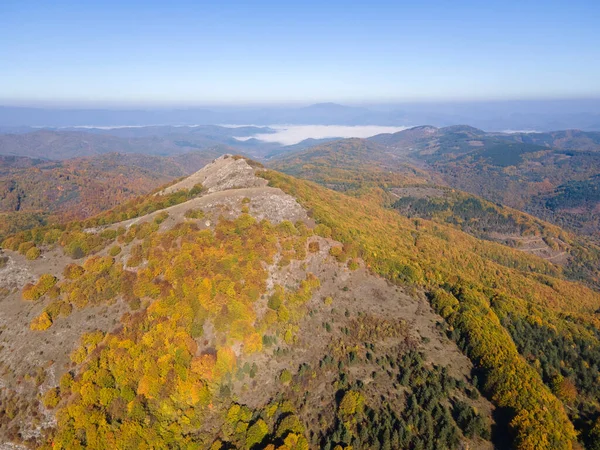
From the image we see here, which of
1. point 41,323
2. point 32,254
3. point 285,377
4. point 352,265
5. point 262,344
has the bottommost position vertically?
point 285,377

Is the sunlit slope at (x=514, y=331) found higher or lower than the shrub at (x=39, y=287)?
lower

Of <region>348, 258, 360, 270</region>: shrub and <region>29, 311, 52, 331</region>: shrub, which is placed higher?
<region>348, 258, 360, 270</region>: shrub

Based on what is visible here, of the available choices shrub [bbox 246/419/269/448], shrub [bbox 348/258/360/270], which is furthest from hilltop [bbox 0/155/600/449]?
shrub [bbox 348/258/360/270]

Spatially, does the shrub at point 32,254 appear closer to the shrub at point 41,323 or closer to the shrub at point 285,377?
the shrub at point 41,323

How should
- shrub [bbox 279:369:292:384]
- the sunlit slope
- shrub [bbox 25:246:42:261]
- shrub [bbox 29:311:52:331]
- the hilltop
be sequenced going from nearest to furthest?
the hilltop → the sunlit slope → shrub [bbox 279:369:292:384] → shrub [bbox 29:311:52:331] → shrub [bbox 25:246:42:261]

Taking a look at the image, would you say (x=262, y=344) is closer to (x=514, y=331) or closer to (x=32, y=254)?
(x=32, y=254)

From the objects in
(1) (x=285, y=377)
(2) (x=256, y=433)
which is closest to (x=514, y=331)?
(1) (x=285, y=377)

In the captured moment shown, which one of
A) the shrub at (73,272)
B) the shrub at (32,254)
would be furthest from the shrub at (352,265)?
the shrub at (32,254)

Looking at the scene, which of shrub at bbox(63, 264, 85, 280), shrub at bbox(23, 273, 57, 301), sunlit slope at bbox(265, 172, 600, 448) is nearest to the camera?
sunlit slope at bbox(265, 172, 600, 448)

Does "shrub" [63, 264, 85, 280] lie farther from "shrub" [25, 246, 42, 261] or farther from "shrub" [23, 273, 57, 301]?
"shrub" [25, 246, 42, 261]

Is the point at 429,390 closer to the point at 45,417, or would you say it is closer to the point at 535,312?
the point at 535,312

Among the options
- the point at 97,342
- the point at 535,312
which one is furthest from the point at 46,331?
the point at 535,312
